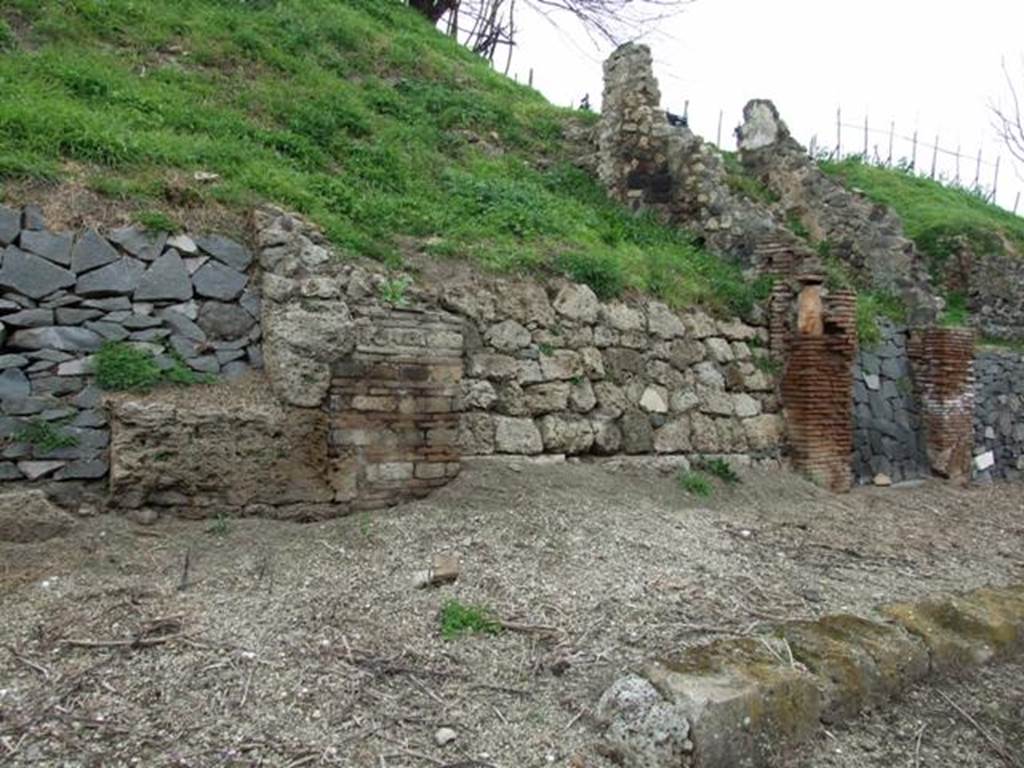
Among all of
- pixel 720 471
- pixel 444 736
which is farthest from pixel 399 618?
pixel 720 471

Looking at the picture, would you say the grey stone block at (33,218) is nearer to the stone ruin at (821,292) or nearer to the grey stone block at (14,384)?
the grey stone block at (14,384)

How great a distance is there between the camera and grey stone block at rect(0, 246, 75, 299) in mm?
4344

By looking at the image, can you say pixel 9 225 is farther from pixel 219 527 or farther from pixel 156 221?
pixel 219 527

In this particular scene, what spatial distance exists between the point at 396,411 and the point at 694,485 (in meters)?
2.72

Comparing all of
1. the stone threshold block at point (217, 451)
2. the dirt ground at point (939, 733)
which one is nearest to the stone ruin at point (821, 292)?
the dirt ground at point (939, 733)

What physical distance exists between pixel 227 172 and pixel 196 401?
2044mm

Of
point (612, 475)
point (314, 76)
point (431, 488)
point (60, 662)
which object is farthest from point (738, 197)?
point (60, 662)

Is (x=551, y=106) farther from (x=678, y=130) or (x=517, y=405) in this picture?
(x=517, y=405)

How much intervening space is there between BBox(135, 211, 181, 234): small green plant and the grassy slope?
30 mm

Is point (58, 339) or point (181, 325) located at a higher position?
point (181, 325)

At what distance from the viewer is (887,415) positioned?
882 cm

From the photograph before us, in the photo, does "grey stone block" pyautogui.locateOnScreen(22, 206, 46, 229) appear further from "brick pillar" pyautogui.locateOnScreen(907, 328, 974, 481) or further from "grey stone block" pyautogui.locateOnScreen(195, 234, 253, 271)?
"brick pillar" pyautogui.locateOnScreen(907, 328, 974, 481)

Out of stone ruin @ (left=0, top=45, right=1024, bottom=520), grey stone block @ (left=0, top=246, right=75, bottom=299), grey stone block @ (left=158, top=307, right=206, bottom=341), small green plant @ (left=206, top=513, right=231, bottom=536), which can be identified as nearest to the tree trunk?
stone ruin @ (left=0, top=45, right=1024, bottom=520)

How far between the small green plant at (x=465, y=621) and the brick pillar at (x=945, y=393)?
24.3 ft
